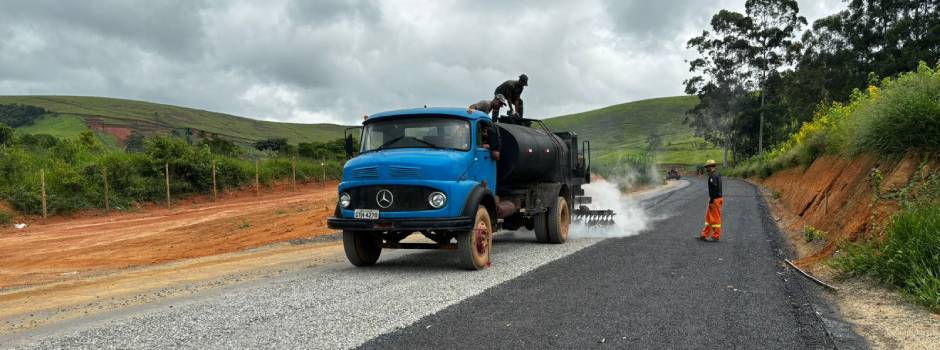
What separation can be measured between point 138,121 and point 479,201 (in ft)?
313

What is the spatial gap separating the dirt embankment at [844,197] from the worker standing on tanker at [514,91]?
5.83 m

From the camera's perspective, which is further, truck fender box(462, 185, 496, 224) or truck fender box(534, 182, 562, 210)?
truck fender box(534, 182, 562, 210)

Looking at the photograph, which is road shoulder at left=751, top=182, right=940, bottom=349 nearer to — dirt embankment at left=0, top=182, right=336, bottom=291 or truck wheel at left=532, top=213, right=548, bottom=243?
truck wheel at left=532, top=213, right=548, bottom=243

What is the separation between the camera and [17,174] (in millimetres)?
21016

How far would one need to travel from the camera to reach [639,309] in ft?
20.0

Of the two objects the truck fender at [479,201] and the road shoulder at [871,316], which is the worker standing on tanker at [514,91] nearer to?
the truck fender at [479,201]

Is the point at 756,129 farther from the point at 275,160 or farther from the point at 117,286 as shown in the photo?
the point at 117,286

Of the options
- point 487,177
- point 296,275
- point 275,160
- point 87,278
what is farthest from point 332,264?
point 275,160

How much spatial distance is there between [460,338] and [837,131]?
17097 millimetres

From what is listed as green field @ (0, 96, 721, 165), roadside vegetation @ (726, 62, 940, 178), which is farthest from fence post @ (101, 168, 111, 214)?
green field @ (0, 96, 721, 165)

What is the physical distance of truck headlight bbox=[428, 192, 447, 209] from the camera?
8.35 metres

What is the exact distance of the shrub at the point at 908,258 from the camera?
6.38 meters

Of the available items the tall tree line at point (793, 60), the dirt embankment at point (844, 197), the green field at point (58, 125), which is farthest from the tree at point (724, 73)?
the green field at point (58, 125)

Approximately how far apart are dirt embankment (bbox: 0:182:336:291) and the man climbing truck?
541cm
